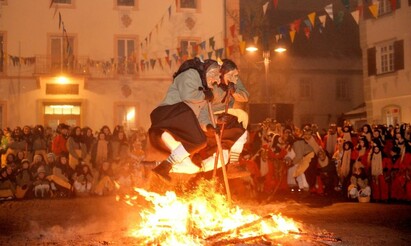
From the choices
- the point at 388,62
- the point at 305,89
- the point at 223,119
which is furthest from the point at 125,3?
the point at 223,119

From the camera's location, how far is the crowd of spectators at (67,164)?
13398 mm

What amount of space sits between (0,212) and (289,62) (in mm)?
27437

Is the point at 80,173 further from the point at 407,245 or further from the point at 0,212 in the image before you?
the point at 407,245

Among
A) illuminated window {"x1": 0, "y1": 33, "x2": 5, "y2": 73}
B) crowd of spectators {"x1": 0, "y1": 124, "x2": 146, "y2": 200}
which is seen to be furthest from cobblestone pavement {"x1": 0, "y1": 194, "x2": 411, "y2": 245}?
illuminated window {"x1": 0, "y1": 33, "x2": 5, "y2": 73}

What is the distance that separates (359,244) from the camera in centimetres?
627

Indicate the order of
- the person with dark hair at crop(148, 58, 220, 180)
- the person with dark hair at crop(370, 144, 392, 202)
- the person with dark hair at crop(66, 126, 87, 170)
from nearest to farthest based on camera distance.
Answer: the person with dark hair at crop(148, 58, 220, 180)
the person with dark hair at crop(370, 144, 392, 202)
the person with dark hair at crop(66, 126, 87, 170)

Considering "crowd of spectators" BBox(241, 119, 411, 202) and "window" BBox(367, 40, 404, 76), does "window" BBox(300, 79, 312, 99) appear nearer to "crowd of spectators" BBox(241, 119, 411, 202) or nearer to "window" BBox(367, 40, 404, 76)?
"window" BBox(367, 40, 404, 76)

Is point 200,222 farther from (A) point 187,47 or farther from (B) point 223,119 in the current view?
(A) point 187,47

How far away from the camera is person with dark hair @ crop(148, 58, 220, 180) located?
6.34m

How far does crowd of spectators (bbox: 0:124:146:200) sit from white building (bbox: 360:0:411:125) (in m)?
13.2

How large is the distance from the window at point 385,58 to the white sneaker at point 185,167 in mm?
18870

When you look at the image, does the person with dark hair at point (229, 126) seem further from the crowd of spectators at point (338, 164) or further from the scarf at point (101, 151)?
the scarf at point (101, 151)

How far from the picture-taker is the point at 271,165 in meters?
13.3

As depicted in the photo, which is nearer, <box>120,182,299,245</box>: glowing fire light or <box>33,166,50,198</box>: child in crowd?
<box>120,182,299,245</box>: glowing fire light
